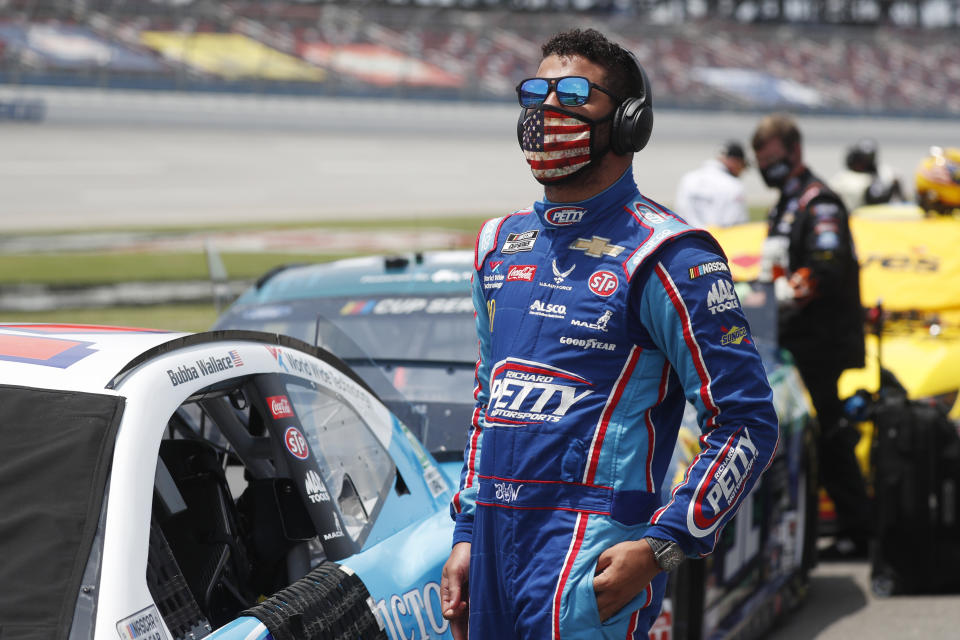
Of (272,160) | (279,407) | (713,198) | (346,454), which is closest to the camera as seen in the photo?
(279,407)

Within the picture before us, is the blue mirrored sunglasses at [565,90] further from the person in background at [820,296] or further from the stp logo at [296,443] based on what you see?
A: the person in background at [820,296]

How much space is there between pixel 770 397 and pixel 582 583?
49 centimetres

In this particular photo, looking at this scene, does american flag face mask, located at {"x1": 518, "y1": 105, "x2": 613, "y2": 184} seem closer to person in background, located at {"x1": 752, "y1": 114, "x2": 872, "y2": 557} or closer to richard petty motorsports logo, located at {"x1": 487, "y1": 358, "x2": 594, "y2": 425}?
richard petty motorsports logo, located at {"x1": 487, "y1": 358, "x2": 594, "y2": 425}

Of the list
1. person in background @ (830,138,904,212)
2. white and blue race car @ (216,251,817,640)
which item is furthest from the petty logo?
person in background @ (830,138,904,212)

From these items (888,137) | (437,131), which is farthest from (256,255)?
(888,137)

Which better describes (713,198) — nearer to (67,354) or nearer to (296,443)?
(296,443)

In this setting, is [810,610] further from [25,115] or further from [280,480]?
[25,115]

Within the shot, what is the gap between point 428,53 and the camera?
4172 centimetres

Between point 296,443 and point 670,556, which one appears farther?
point 296,443

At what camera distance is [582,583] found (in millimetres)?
2158

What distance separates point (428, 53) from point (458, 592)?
4060 cm

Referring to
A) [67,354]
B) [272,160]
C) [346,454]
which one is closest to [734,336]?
[346,454]

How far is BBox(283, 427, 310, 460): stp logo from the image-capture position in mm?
2732

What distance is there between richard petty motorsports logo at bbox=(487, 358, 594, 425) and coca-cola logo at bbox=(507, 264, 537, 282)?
0.54 feet
